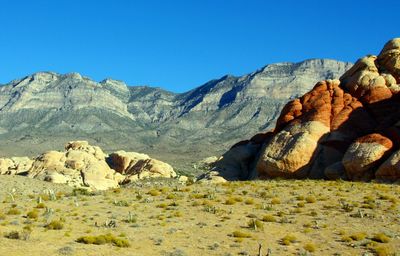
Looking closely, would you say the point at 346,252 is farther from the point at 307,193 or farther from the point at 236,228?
the point at 307,193

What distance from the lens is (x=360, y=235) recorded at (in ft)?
80.4

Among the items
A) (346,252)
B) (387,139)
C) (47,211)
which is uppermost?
(387,139)

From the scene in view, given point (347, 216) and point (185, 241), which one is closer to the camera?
point (185, 241)

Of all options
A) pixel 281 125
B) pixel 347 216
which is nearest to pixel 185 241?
pixel 347 216

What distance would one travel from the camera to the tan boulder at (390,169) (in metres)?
43.2

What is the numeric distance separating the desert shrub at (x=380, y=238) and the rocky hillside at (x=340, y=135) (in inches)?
800

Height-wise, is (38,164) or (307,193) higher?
(38,164)

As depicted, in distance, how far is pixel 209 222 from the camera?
27.8m

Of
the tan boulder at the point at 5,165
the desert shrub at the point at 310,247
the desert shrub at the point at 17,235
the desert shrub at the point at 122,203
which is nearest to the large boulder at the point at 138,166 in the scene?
the tan boulder at the point at 5,165

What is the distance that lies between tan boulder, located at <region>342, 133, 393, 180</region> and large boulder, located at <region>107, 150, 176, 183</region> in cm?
4440

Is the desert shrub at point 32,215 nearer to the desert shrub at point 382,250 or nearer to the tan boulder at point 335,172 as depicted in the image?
the desert shrub at point 382,250

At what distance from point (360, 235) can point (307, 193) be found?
12.8 m

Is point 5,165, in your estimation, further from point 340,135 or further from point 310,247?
point 310,247

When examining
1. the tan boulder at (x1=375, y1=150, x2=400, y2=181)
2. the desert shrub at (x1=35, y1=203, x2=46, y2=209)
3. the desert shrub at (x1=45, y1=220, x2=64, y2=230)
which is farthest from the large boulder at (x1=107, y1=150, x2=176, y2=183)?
the desert shrub at (x1=45, y1=220, x2=64, y2=230)
